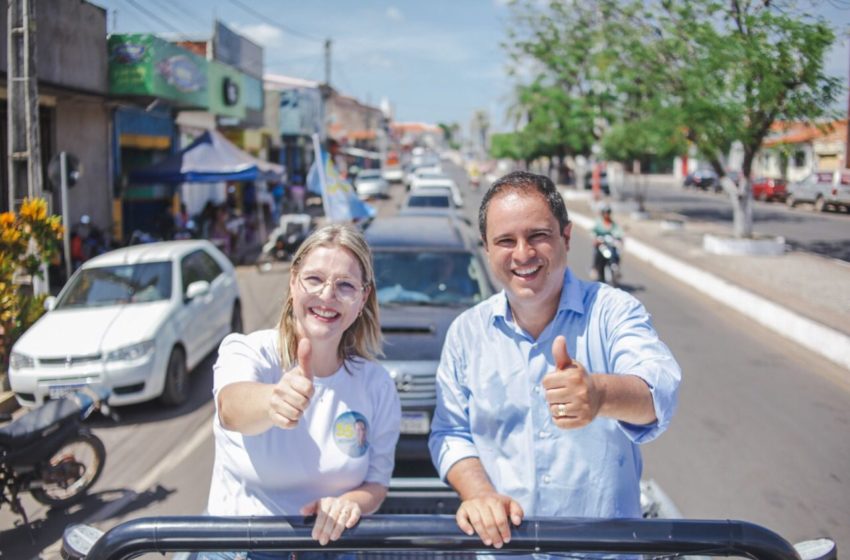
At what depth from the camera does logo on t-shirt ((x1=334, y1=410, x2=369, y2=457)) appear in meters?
2.23

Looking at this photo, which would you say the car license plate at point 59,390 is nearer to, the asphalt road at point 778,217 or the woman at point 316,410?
the woman at point 316,410

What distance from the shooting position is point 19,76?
267 inches

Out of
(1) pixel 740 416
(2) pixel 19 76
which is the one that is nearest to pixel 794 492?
(1) pixel 740 416

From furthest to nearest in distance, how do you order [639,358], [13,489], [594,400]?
[13,489]
[639,358]
[594,400]

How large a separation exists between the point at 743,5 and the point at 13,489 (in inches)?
193

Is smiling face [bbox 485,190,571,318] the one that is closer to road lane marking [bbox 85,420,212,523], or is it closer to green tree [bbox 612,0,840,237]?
green tree [bbox 612,0,840,237]

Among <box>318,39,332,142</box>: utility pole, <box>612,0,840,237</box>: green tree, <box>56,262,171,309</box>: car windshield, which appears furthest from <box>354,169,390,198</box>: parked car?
<box>56,262,171,309</box>: car windshield

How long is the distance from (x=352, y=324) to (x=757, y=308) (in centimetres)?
906

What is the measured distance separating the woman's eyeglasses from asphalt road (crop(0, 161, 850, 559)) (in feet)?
5.83

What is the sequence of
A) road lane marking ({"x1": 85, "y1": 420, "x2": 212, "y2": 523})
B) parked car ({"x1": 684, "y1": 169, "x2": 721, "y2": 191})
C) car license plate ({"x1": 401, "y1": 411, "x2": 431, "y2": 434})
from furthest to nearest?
parked car ({"x1": 684, "y1": 169, "x2": 721, "y2": 191}) → car license plate ({"x1": 401, "y1": 411, "x2": 431, "y2": 434}) → road lane marking ({"x1": 85, "y1": 420, "x2": 212, "y2": 523})

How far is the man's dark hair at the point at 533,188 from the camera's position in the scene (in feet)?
7.00

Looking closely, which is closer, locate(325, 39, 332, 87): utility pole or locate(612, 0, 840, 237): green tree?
locate(612, 0, 840, 237): green tree

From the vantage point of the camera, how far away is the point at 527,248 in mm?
2080

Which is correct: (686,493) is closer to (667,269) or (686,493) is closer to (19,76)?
(19,76)
